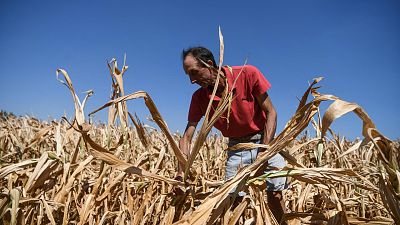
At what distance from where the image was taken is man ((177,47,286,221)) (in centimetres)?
233

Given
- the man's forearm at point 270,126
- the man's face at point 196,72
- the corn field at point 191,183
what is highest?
the man's face at point 196,72

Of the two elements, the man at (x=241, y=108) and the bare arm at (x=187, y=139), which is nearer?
the man at (x=241, y=108)

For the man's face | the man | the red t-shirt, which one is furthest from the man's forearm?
the man's face

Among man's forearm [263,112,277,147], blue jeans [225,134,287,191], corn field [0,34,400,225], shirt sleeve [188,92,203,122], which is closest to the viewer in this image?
corn field [0,34,400,225]

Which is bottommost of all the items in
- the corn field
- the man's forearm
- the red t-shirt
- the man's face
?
the corn field

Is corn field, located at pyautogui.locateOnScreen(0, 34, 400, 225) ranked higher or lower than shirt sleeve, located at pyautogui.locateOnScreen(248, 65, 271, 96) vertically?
lower

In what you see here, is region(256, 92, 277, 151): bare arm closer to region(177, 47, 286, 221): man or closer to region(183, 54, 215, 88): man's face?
region(177, 47, 286, 221): man

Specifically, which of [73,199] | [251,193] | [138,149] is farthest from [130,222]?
[138,149]

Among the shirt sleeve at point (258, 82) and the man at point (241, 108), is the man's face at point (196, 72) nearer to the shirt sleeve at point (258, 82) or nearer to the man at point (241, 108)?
the man at point (241, 108)

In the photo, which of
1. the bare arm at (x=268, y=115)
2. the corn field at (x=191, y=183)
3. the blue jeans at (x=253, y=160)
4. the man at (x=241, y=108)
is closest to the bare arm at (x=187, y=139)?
the man at (x=241, y=108)

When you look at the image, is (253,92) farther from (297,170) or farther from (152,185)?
(297,170)

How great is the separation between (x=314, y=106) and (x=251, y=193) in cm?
53

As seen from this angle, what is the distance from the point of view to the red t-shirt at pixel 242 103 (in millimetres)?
2465

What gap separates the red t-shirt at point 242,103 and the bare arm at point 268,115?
2.0 inches
